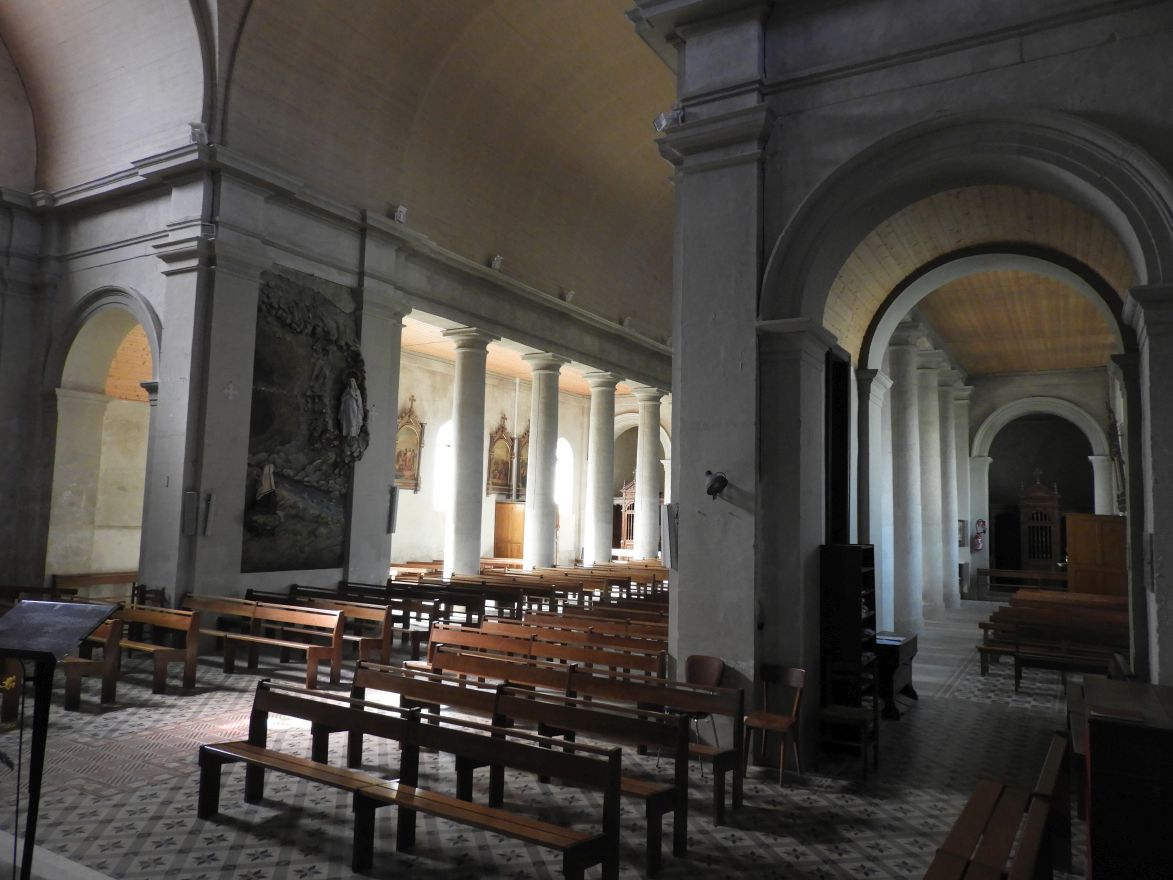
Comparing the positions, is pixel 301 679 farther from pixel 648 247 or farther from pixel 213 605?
Result: pixel 648 247

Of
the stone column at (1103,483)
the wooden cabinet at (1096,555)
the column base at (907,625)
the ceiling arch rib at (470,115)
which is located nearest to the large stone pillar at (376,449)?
the ceiling arch rib at (470,115)

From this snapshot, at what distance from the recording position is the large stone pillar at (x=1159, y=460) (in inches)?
216

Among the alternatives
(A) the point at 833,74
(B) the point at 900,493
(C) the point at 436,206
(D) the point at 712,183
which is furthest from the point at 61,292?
(B) the point at 900,493

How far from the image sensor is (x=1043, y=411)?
75.4ft

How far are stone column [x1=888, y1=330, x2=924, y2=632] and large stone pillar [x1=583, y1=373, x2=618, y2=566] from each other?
7.93 metres

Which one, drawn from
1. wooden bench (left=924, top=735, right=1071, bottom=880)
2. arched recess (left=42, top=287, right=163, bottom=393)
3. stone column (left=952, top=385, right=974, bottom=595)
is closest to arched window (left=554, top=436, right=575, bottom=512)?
stone column (left=952, top=385, right=974, bottom=595)

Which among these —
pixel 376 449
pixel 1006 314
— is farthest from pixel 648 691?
pixel 1006 314

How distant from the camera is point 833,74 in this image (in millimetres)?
6875

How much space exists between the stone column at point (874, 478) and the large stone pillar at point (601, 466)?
31.8 ft

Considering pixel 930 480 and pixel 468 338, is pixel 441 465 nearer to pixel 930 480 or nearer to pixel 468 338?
pixel 468 338

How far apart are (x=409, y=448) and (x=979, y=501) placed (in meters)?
16.3

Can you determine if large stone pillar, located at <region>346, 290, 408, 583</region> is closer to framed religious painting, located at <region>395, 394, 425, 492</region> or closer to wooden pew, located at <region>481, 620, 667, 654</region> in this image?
wooden pew, located at <region>481, 620, 667, 654</region>

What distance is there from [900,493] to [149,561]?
1136 centimetres

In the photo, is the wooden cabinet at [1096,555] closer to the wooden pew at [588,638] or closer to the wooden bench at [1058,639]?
the wooden bench at [1058,639]
